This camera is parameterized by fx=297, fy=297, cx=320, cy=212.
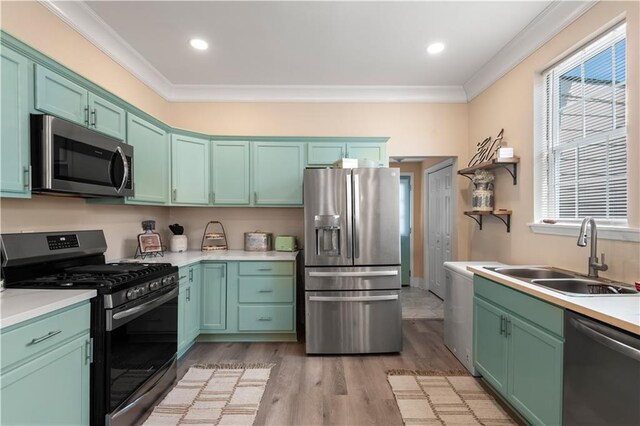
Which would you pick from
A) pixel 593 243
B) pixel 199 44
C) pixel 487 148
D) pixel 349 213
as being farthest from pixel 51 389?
pixel 487 148

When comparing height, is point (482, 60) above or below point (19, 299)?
above

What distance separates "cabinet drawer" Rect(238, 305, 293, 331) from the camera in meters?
3.04

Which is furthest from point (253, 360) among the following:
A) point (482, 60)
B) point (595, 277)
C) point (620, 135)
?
point (482, 60)

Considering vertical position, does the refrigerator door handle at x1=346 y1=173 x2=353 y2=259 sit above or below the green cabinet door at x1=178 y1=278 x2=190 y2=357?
above

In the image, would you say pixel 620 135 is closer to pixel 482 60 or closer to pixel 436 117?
pixel 482 60

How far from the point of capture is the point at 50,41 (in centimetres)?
204

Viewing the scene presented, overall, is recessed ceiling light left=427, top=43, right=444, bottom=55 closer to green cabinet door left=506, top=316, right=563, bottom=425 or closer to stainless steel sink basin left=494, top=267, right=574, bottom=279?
stainless steel sink basin left=494, top=267, right=574, bottom=279

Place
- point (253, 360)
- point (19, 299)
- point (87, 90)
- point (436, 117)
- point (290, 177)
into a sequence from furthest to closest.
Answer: point (436, 117), point (290, 177), point (253, 360), point (87, 90), point (19, 299)

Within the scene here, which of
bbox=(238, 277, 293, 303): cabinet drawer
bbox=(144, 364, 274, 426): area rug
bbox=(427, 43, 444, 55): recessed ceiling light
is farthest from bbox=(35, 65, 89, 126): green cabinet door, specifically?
bbox=(427, 43, 444, 55): recessed ceiling light

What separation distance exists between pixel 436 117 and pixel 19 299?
4.00m

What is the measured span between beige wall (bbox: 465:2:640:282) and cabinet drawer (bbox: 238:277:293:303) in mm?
2172

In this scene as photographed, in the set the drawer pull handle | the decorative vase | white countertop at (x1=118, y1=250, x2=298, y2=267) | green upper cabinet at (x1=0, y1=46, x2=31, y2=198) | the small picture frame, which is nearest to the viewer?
the drawer pull handle

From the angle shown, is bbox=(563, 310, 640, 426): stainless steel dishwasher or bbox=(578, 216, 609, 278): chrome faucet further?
bbox=(578, 216, 609, 278): chrome faucet

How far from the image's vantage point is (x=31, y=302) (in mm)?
1368
